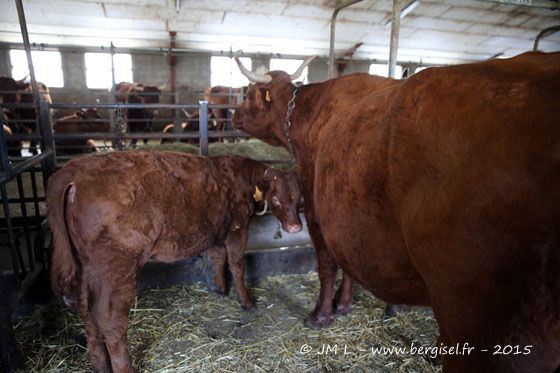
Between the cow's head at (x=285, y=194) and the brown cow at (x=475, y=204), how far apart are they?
1768mm

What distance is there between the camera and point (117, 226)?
2.31 metres

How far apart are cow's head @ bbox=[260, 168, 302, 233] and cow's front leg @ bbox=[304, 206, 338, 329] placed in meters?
0.32

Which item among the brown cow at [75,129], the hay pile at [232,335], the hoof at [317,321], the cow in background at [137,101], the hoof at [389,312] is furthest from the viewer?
the cow in background at [137,101]

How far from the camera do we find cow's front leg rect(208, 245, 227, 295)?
3.58 metres

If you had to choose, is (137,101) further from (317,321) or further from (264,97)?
(317,321)

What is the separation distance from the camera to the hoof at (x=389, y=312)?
132 inches

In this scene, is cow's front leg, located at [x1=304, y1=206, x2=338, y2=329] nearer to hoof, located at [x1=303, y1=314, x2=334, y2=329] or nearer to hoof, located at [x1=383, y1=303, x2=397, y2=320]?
hoof, located at [x1=303, y1=314, x2=334, y2=329]

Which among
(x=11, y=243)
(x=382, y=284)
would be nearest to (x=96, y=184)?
(x=11, y=243)

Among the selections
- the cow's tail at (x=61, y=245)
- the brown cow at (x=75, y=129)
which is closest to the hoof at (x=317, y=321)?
the cow's tail at (x=61, y=245)

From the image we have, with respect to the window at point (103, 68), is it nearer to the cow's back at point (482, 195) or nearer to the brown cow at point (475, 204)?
the brown cow at point (475, 204)

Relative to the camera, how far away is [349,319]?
336cm

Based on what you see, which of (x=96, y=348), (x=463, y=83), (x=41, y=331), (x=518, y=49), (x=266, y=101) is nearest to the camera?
(x=463, y=83)

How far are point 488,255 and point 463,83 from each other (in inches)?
22.5

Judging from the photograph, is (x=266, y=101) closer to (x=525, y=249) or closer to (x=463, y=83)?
(x=463, y=83)
